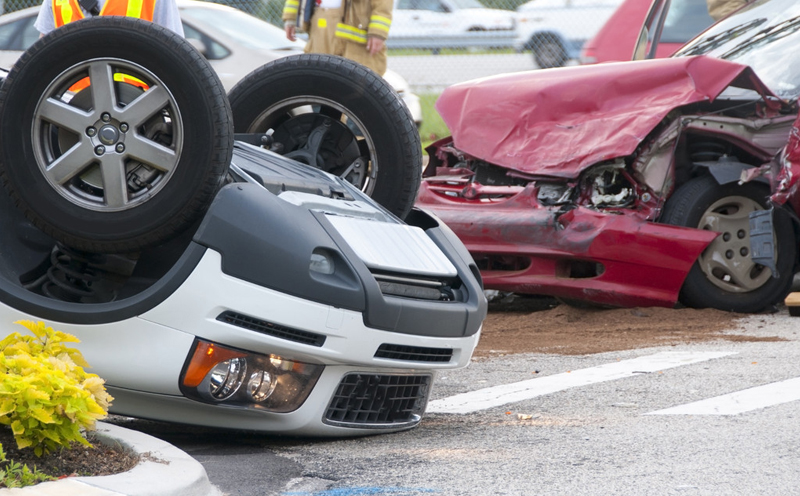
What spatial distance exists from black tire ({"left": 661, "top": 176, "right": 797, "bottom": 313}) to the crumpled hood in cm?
55

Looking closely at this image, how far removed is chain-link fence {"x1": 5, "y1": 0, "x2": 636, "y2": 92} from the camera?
53.9 ft

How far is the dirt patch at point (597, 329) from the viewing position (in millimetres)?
5969

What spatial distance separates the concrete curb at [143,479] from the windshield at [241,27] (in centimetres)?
896

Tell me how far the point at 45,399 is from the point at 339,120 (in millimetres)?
1928

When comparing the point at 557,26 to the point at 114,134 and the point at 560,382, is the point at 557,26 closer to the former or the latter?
the point at 560,382

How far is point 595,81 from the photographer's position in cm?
667

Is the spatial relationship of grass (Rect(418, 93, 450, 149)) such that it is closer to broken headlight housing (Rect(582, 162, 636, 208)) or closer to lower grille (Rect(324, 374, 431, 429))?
broken headlight housing (Rect(582, 162, 636, 208))

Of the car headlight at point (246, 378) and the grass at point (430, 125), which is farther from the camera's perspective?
the grass at point (430, 125)

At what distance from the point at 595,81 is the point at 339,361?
3.75 metres

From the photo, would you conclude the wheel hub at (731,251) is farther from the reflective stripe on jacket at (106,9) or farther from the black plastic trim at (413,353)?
the reflective stripe on jacket at (106,9)

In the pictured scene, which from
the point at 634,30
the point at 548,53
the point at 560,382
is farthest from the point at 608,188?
the point at 548,53

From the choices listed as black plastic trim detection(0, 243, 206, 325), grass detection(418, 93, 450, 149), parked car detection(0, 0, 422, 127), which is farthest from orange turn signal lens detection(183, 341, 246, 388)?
grass detection(418, 93, 450, 149)

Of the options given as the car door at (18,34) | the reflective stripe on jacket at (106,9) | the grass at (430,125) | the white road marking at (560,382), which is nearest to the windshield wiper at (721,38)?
the white road marking at (560,382)

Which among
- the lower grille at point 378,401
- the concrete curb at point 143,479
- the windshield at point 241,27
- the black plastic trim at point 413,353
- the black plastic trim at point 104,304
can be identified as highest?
the windshield at point 241,27
